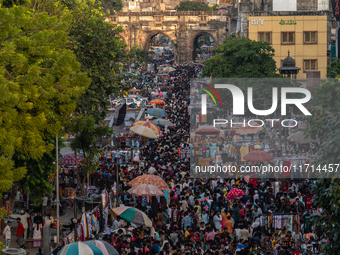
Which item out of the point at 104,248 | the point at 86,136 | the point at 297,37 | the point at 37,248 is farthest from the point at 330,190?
the point at 297,37

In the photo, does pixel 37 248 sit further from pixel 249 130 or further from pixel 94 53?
pixel 249 130

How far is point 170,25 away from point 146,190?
6395cm

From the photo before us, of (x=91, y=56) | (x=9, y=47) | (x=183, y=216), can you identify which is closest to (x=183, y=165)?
(x=91, y=56)

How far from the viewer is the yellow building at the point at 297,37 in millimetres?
43000

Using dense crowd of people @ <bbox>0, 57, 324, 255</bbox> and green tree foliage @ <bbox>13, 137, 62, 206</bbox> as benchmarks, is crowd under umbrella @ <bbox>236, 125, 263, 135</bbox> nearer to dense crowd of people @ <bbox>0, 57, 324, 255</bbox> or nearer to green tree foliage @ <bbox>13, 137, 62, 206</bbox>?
dense crowd of people @ <bbox>0, 57, 324, 255</bbox>

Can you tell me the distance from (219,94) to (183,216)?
20271 mm

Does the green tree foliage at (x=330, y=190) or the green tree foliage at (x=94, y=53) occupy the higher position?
the green tree foliage at (x=94, y=53)

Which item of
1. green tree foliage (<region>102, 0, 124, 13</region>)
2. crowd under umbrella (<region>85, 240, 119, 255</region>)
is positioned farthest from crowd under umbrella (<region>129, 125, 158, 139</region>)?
green tree foliage (<region>102, 0, 124, 13</region>)

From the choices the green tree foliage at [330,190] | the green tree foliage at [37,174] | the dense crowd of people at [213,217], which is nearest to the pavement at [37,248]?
the dense crowd of people at [213,217]

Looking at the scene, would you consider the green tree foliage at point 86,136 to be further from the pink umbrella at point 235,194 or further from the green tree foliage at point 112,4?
the green tree foliage at point 112,4

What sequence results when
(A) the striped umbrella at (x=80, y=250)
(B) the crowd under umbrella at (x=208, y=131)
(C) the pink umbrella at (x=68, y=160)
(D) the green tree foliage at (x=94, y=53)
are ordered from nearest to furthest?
(A) the striped umbrella at (x=80, y=250), (D) the green tree foliage at (x=94, y=53), (C) the pink umbrella at (x=68, y=160), (B) the crowd under umbrella at (x=208, y=131)

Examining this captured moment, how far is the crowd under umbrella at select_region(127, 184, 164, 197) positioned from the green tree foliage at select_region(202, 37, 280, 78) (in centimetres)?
1837

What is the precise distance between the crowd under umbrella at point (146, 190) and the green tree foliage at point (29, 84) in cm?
374

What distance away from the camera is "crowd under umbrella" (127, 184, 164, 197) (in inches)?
652
